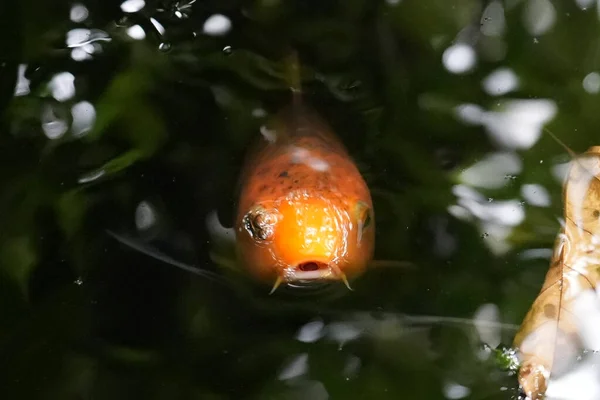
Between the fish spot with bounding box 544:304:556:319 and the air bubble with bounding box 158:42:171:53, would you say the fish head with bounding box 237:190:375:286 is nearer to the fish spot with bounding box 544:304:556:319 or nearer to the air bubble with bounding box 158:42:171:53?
the fish spot with bounding box 544:304:556:319

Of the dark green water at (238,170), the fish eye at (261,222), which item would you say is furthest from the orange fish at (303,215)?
the dark green water at (238,170)

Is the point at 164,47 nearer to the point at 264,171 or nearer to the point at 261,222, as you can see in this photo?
the point at 264,171

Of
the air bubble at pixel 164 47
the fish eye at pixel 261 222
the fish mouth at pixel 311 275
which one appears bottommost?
the fish mouth at pixel 311 275

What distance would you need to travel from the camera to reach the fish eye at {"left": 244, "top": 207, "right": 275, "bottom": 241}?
126 centimetres

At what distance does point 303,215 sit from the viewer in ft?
4.10

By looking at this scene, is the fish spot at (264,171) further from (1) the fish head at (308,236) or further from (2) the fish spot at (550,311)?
(2) the fish spot at (550,311)

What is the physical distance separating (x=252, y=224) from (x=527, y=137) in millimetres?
769

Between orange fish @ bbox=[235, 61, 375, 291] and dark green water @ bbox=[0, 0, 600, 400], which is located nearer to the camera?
orange fish @ bbox=[235, 61, 375, 291]

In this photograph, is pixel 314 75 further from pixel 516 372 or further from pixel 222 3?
pixel 516 372

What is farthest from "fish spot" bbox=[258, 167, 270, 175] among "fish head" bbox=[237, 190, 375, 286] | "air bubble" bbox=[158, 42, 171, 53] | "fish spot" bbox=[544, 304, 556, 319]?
"fish spot" bbox=[544, 304, 556, 319]

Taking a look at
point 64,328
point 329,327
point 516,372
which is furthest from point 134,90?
point 516,372

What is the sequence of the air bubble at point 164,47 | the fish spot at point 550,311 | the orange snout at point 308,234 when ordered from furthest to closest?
the air bubble at point 164,47
the fish spot at point 550,311
the orange snout at point 308,234

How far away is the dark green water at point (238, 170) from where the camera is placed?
136 cm

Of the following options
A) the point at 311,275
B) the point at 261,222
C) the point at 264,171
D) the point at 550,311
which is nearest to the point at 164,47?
the point at 264,171
